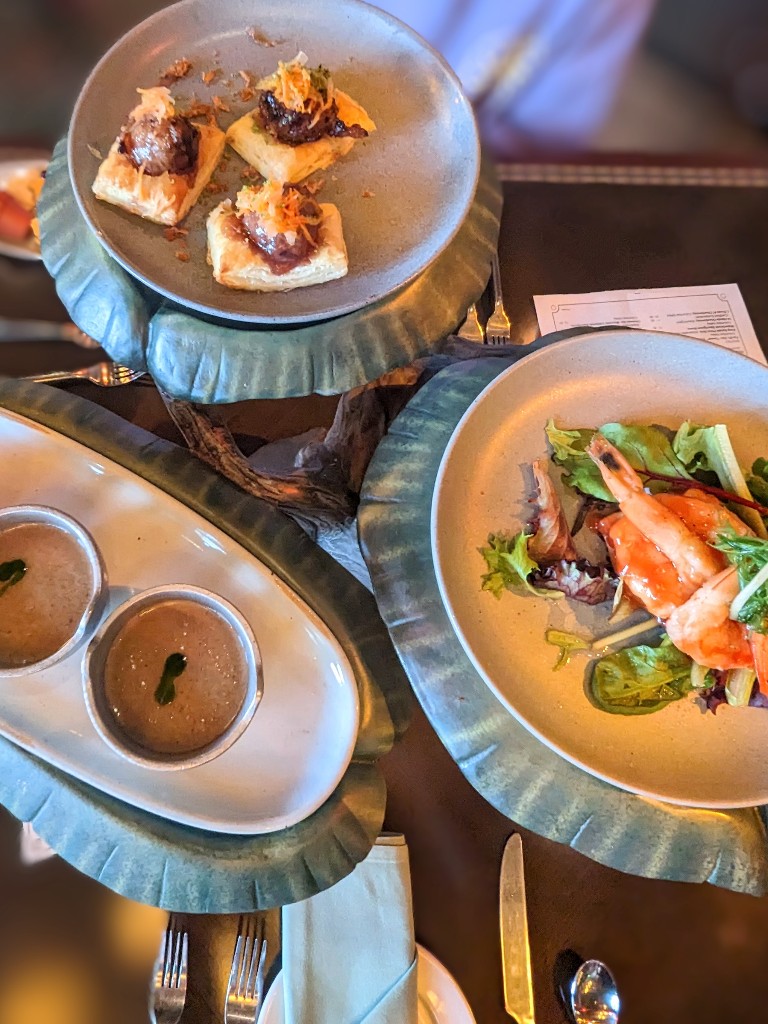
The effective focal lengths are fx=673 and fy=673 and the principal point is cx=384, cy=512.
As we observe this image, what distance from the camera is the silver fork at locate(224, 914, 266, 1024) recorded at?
801 mm

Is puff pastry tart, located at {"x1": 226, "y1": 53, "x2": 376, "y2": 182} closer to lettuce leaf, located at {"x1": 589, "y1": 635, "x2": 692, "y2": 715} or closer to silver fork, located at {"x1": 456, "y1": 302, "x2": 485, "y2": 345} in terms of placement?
silver fork, located at {"x1": 456, "y1": 302, "x2": 485, "y2": 345}

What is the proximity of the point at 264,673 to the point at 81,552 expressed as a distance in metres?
0.25

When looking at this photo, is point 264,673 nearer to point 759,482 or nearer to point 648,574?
point 648,574

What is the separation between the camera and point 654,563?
28.9 inches

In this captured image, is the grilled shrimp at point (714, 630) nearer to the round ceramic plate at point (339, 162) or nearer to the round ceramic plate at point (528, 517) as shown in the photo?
the round ceramic plate at point (528, 517)

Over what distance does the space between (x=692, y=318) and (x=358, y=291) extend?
752 millimetres

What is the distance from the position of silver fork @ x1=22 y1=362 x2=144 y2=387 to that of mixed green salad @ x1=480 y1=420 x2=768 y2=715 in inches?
25.0

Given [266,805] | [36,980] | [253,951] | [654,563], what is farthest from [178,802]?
[654,563]

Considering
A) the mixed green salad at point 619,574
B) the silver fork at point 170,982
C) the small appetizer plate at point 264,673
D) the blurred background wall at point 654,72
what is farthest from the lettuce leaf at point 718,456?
the blurred background wall at point 654,72

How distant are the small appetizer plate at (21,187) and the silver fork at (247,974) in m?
1.08

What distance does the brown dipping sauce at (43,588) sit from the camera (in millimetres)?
751

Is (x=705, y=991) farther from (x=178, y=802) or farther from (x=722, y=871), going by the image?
(x=178, y=802)

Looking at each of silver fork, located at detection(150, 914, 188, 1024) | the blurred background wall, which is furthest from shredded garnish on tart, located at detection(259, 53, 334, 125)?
silver fork, located at detection(150, 914, 188, 1024)

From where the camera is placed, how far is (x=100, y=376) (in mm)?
1038
